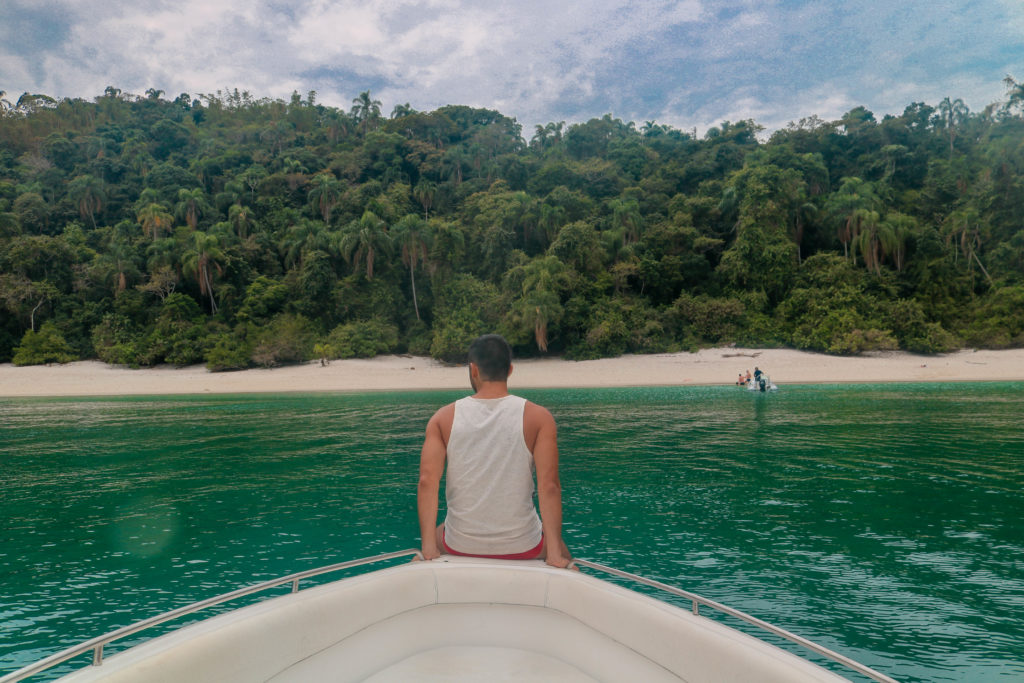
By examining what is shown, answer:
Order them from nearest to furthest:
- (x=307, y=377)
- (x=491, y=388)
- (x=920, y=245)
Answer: (x=491, y=388), (x=307, y=377), (x=920, y=245)

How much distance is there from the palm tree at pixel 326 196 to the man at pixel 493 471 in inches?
2216

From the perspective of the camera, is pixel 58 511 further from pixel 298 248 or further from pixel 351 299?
pixel 298 248

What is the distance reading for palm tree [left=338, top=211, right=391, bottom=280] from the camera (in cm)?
4619

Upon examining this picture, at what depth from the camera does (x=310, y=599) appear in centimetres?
237

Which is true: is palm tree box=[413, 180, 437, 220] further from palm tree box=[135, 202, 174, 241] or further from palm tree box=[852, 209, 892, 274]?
palm tree box=[852, 209, 892, 274]

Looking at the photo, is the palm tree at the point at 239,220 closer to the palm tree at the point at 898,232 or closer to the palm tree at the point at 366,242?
the palm tree at the point at 366,242

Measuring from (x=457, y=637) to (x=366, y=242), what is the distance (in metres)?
46.1

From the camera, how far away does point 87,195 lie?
2267 inches

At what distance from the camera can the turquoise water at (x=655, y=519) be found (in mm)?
4895

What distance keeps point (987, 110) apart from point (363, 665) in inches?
2357

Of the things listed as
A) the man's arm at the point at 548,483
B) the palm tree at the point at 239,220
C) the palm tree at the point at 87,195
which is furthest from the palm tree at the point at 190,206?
the man's arm at the point at 548,483

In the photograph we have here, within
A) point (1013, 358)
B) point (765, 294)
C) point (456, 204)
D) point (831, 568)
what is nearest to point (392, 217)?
point (456, 204)

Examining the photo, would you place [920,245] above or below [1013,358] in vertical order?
above

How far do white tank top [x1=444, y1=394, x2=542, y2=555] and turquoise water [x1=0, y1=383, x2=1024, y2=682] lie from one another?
298 centimetres
